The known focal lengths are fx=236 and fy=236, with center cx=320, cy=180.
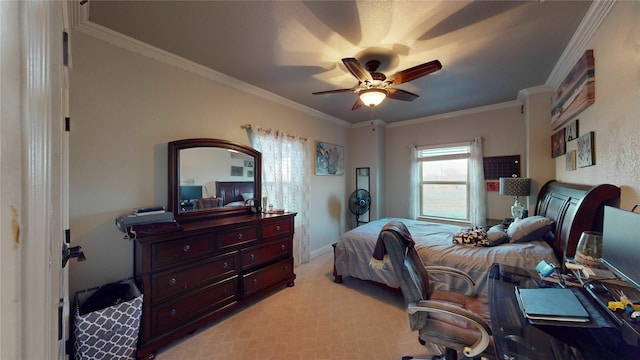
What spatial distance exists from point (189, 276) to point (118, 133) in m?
1.32

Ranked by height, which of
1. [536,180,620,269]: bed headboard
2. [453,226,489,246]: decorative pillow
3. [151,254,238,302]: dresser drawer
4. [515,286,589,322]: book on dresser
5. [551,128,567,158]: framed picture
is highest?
[551,128,567,158]: framed picture

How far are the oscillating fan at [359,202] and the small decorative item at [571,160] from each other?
265cm

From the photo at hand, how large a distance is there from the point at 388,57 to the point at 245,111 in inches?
Answer: 68.3

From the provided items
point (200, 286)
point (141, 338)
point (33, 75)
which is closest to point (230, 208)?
point (200, 286)

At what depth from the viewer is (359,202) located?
14.8 ft

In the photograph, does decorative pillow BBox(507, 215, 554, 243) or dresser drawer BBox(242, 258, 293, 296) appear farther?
dresser drawer BBox(242, 258, 293, 296)

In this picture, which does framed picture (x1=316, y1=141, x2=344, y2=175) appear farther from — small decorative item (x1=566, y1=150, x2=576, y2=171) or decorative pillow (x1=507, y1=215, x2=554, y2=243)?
small decorative item (x1=566, y1=150, x2=576, y2=171)

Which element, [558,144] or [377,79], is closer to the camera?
[377,79]

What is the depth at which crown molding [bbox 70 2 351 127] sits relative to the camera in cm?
169

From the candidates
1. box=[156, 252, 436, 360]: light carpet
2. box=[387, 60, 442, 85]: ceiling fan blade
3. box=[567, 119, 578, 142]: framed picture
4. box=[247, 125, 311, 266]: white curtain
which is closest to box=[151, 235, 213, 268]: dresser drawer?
box=[156, 252, 436, 360]: light carpet

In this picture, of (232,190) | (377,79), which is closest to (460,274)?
(377,79)

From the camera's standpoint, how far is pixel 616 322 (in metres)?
0.94

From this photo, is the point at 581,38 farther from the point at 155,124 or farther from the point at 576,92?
the point at 155,124

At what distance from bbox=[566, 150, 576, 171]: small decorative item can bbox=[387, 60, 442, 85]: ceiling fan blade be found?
Answer: 167cm
